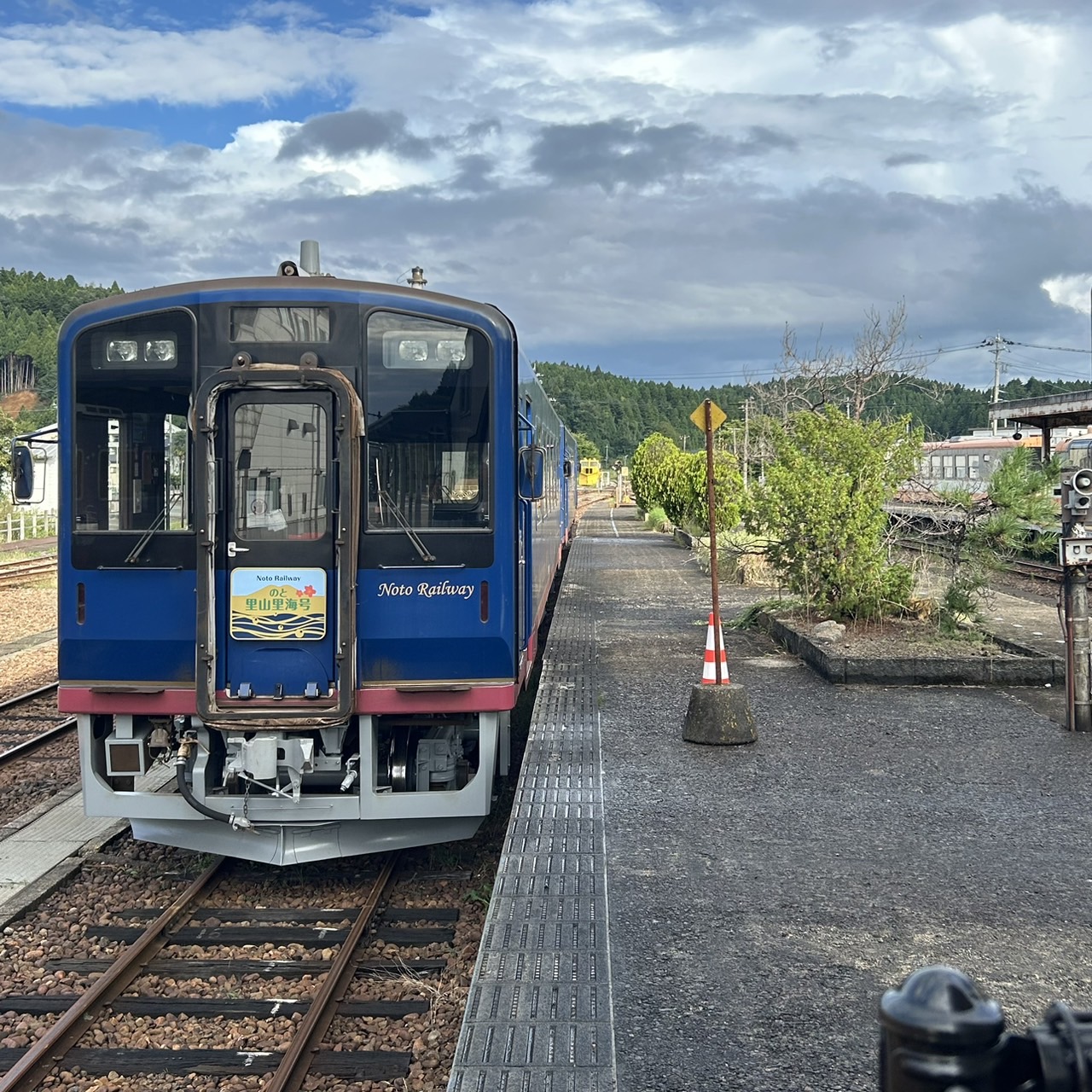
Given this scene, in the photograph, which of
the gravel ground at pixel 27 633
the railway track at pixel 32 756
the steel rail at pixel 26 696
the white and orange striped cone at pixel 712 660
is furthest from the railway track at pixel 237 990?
the gravel ground at pixel 27 633

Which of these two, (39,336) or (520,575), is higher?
(39,336)

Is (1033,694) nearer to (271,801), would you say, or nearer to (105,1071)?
(271,801)

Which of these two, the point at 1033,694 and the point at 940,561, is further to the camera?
the point at 940,561

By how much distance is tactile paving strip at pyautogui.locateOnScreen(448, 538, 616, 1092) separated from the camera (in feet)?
12.2

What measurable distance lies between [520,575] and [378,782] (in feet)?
5.37

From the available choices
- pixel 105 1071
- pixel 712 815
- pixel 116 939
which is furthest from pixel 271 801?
pixel 712 815

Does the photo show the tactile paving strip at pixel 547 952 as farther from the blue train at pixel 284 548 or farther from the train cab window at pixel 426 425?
the train cab window at pixel 426 425

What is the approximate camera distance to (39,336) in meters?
104

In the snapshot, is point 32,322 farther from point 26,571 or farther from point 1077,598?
point 1077,598

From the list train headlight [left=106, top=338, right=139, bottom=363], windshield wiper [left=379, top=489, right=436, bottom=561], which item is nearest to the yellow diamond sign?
windshield wiper [left=379, top=489, right=436, bottom=561]

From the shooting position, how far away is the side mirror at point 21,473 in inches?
269

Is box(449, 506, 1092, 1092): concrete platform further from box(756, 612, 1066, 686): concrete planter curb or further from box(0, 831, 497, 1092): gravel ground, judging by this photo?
box(0, 831, 497, 1092): gravel ground

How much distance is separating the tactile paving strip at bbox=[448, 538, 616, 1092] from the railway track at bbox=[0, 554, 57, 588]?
18.4 m

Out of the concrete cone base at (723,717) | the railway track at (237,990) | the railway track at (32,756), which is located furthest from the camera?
the railway track at (32,756)
